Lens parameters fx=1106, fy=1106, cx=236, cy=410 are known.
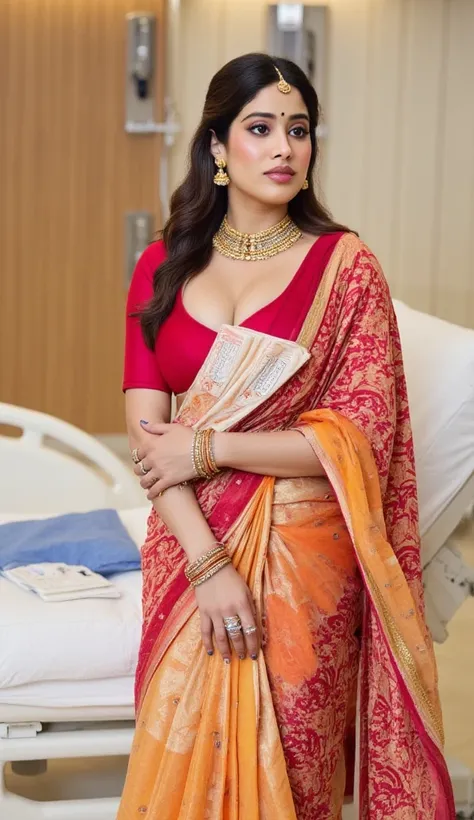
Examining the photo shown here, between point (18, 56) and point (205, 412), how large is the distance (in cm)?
354

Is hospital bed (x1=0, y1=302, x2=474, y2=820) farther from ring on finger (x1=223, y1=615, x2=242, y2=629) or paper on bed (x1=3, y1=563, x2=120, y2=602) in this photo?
ring on finger (x1=223, y1=615, x2=242, y2=629)

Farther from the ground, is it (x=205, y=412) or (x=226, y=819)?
(x=205, y=412)

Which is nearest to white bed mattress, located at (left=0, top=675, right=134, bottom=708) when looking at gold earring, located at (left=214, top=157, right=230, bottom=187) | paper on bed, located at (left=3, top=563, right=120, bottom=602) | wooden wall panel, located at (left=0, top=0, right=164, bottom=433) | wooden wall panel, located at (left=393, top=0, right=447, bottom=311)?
paper on bed, located at (left=3, top=563, right=120, bottom=602)

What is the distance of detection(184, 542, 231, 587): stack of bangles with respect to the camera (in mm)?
1519

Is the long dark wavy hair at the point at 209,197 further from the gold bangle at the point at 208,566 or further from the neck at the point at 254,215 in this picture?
the gold bangle at the point at 208,566

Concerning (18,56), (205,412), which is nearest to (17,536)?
(205,412)

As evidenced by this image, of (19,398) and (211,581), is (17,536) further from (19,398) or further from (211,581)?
(19,398)

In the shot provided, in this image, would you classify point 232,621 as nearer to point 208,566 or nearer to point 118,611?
point 208,566

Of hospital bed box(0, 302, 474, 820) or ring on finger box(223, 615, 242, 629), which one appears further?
hospital bed box(0, 302, 474, 820)

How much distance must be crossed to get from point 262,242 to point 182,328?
0.19 metres

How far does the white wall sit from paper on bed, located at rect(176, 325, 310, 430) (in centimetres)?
335

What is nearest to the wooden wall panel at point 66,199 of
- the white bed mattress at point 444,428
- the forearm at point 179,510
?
the white bed mattress at point 444,428

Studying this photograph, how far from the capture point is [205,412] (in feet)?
5.33

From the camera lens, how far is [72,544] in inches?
90.6
